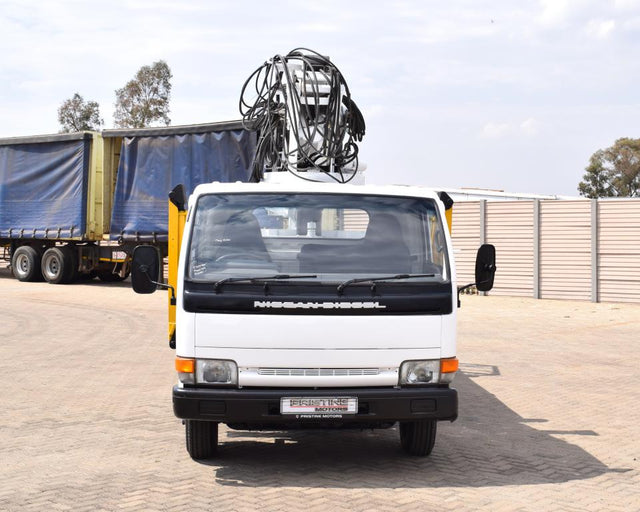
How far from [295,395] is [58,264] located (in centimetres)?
2110

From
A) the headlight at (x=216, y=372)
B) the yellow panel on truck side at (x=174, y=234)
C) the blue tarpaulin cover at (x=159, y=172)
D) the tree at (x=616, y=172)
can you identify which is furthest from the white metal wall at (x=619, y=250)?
the tree at (x=616, y=172)

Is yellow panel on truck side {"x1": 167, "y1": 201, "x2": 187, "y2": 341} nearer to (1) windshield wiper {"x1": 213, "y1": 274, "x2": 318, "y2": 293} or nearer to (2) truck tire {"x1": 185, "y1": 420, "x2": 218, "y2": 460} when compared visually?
(2) truck tire {"x1": 185, "y1": 420, "x2": 218, "y2": 460}

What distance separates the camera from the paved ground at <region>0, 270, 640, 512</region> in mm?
6070

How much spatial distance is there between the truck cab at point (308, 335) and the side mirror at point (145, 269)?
379 mm

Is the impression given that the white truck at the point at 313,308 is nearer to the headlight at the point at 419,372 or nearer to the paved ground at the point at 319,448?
the headlight at the point at 419,372

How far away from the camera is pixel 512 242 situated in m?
23.5

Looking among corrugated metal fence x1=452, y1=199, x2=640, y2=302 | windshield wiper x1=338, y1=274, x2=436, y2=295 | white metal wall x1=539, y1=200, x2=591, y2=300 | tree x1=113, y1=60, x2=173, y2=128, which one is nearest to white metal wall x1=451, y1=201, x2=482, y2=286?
corrugated metal fence x1=452, y1=199, x2=640, y2=302

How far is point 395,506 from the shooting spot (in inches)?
231

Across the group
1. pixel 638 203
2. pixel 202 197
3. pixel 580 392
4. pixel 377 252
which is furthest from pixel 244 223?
pixel 638 203

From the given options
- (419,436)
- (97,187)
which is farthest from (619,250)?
(419,436)

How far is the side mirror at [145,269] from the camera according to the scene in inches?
273

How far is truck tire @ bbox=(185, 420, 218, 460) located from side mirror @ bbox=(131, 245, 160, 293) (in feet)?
3.37

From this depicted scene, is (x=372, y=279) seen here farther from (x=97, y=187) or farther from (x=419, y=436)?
(x=97, y=187)

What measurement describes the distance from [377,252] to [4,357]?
293 inches
